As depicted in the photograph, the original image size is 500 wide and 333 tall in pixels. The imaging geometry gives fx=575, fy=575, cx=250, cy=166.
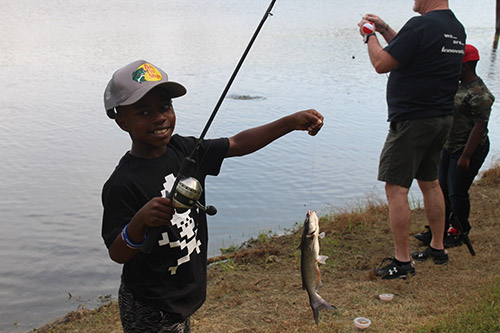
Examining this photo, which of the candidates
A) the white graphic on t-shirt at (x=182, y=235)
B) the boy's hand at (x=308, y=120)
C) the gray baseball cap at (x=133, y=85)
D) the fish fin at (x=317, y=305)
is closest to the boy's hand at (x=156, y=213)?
the white graphic on t-shirt at (x=182, y=235)

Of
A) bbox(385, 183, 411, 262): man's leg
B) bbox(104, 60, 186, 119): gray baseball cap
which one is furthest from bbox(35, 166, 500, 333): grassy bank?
bbox(104, 60, 186, 119): gray baseball cap

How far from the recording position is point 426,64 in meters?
4.42

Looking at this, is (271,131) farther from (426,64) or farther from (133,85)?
(426,64)

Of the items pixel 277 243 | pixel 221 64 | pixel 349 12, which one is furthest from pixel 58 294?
pixel 349 12

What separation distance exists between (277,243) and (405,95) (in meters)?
2.76

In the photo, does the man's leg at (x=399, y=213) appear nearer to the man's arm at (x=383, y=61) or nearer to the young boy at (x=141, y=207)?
the man's arm at (x=383, y=61)

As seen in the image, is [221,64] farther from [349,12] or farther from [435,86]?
[349,12]

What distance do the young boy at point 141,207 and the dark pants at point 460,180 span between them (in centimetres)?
331

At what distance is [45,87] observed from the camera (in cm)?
1401

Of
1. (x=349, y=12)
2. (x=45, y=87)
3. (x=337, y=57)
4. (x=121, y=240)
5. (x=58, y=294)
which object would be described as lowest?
(x=349, y=12)

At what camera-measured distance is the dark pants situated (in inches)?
205

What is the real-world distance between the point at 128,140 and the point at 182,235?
8.26 meters

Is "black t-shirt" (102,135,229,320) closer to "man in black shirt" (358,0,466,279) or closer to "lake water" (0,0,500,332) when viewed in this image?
"man in black shirt" (358,0,466,279)

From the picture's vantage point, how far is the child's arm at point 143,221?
85.9 inches
